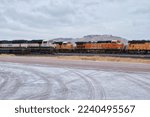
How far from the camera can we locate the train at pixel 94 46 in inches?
1994

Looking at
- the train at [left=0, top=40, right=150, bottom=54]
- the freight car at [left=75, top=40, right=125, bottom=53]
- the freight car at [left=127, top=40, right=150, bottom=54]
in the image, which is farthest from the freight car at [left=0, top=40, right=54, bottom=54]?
the freight car at [left=127, top=40, right=150, bottom=54]

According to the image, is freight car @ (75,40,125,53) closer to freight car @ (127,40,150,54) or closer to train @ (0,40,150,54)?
train @ (0,40,150,54)

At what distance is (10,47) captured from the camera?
66562 mm

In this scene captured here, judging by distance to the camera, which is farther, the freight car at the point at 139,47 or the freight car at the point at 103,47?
the freight car at the point at 103,47

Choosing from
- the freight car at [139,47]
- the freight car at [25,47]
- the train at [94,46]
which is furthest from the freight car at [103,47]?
the freight car at [25,47]

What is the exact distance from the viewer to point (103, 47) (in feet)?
187

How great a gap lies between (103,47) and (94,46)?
2189mm

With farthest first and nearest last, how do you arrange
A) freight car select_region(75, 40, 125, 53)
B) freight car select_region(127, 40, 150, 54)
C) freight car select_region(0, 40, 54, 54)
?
freight car select_region(0, 40, 54, 54) → freight car select_region(75, 40, 125, 53) → freight car select_region(127, 40, 150, 54)

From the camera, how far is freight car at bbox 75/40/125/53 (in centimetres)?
5388

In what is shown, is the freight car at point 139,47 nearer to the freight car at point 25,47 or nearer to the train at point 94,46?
the train at point 94,46

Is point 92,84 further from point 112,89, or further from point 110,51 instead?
point 110,51

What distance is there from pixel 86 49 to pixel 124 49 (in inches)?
360

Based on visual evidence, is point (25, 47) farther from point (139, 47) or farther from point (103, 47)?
point (139, 47)

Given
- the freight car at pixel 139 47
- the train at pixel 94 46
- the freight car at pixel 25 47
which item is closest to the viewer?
the freight car at pixel 139 47
